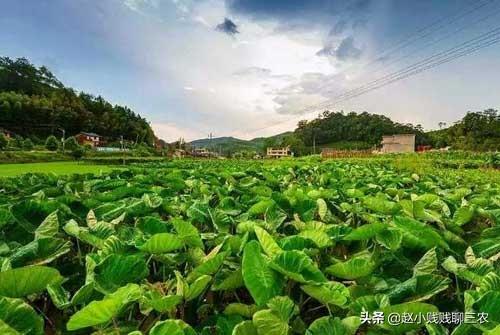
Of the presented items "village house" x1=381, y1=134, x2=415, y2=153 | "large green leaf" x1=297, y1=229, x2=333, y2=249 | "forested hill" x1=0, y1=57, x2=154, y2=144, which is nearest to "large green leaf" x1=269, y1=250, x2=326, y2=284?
Result: "large green leaf" x1=297, y1=229, x2=333, y2=249

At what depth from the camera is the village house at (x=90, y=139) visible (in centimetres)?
7799

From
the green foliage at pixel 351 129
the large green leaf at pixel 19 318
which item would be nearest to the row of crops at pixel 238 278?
the large green leaf at pixel 19 318

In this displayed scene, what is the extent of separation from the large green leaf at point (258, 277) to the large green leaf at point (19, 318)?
0.42 metres

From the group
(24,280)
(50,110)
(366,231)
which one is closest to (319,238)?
(366,231)

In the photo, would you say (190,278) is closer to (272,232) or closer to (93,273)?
(93,273)

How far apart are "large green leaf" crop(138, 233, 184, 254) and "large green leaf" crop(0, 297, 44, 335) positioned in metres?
0.33

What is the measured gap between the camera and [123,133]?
9162 cm

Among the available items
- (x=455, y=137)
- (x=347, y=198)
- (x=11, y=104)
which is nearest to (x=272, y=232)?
(x=347, y=198)

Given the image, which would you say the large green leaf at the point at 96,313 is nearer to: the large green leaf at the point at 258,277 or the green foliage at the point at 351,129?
the large green leaf at the point at 258,277

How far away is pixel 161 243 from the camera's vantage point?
1.06m

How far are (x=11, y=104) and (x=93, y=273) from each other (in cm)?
8186

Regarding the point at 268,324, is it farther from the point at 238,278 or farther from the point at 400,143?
the point at 400,143

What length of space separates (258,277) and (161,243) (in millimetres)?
326

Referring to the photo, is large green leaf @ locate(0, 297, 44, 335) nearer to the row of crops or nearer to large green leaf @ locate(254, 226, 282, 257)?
the row of crops
